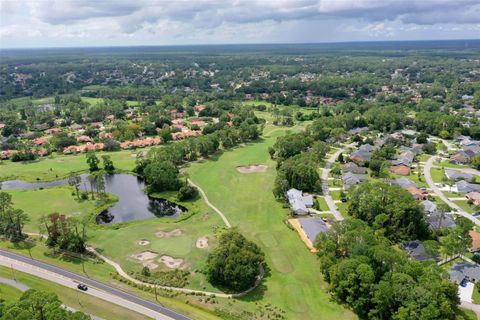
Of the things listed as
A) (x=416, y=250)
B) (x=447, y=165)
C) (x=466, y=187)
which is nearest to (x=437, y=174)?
(x=447, y=165)

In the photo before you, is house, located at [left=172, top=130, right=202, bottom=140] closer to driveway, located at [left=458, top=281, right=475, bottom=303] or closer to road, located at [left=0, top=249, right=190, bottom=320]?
road, located at [left=0, top=249, right=190, bottom=320]

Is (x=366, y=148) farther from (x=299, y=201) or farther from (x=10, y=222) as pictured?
(x=10, y=222)

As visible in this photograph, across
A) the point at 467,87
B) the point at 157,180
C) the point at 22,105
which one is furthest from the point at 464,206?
the point at 22,105

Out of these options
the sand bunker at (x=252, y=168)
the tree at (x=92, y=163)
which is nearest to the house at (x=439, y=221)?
the sand bunker at (x=252, y=168)

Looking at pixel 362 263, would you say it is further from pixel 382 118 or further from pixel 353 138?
pixel 382 118

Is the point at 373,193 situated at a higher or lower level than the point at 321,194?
higher

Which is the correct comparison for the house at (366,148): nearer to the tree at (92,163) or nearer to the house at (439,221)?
the house at (439,221)
